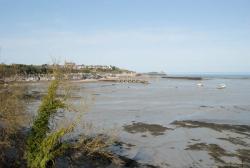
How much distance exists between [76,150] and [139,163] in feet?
12.1

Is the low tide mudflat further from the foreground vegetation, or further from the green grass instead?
the foreground vegetation

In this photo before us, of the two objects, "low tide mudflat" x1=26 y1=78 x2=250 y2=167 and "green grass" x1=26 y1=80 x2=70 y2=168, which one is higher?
"green grass" x1=26 y1=80 x2=70 y2=168

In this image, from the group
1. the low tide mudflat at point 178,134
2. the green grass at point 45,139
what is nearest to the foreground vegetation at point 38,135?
the green grass at point 45,139

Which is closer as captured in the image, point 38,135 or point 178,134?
point 38,135

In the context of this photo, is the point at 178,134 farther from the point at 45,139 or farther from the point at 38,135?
the point at 45,139

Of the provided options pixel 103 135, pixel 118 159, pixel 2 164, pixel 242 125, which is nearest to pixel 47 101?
pixel 2 164

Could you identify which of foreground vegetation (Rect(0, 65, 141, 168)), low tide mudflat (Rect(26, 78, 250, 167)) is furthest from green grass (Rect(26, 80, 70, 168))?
low tide mudflat (Rect(26, 78, 250, 167))

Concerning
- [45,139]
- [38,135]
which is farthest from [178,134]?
[45,139]

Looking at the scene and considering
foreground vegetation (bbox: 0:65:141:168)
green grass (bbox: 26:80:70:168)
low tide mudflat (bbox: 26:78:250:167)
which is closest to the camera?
green grass (bbox: 26:80:70:168)

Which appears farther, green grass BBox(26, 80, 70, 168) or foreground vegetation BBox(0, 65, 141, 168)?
foreground vegetation BBox(0, 65, 141, 168)

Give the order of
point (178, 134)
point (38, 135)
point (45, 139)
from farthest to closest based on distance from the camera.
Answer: point (178, 134) → point (38, 135) → point (45, 139)

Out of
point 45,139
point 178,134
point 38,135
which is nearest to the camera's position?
point 45,139

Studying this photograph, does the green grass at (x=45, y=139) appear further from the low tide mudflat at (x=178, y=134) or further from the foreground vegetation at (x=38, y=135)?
the low tide mudflat at (x=178, y=134)

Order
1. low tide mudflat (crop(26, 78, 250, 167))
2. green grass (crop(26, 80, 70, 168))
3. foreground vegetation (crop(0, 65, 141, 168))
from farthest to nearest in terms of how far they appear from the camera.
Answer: low tide mudflat (crop(26, 78, 250, 167))
foreground vegetation (crop(0, 65, 141, 168))
green grass (crop(26, 80, 70, 168))
